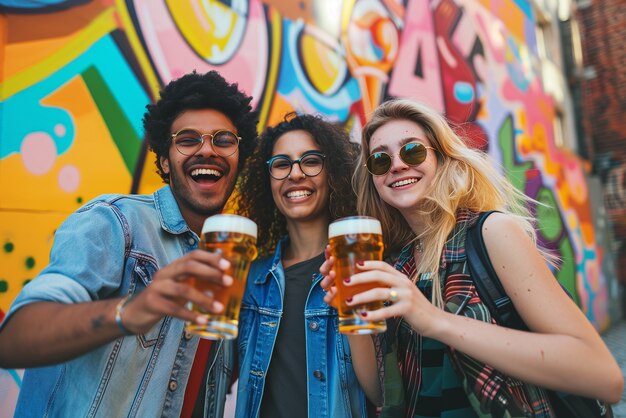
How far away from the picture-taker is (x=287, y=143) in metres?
2.24

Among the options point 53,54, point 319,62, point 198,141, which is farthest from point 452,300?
point 319,62

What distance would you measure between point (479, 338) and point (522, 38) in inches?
317

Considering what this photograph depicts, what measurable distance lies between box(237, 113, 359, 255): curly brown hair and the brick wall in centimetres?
814

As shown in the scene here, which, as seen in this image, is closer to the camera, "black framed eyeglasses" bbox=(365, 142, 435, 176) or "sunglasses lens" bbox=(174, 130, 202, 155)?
"black framed eyeglasses" bbox=(365, 142, 435, 176)

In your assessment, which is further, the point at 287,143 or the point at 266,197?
the point at 266,197

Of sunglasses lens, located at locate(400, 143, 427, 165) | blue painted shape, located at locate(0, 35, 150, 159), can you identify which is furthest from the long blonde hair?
blue painted shape, located at locate(0, 35, 150, 159)

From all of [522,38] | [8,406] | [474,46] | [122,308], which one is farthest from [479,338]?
[522,38]

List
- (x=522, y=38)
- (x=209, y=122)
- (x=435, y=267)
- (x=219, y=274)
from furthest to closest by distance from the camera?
1. (x=522, y=38)
2. (x=209, y=122)
3. (x=435, y=267)
4. (x=219, y=274)

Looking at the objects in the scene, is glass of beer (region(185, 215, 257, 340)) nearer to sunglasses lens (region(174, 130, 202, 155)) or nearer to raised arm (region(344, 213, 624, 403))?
raised arm (region(344, 213, 624, 403))

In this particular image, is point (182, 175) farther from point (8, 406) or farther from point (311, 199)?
point (8, 406)

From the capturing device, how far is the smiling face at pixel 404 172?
5.66ft

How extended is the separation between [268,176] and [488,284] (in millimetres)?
1521

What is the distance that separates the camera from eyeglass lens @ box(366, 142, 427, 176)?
175cm

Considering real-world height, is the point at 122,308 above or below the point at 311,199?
below
